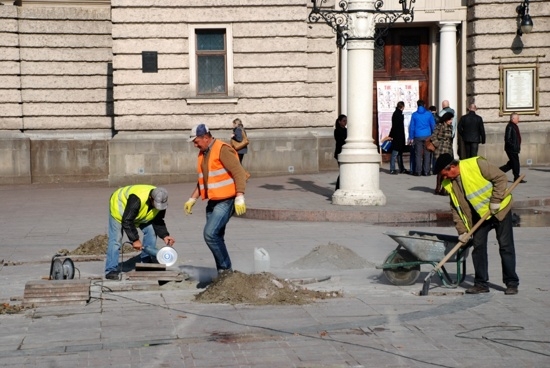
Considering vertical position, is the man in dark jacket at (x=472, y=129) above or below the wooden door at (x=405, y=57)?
below

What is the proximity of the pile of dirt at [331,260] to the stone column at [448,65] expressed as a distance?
14.7 metres

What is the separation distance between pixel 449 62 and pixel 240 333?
1937cm

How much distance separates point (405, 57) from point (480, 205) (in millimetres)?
17999

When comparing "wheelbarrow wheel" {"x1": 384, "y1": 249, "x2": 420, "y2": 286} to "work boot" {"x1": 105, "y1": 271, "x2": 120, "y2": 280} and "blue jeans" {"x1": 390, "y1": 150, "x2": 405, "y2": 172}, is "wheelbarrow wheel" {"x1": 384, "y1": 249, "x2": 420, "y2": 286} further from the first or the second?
"blue jeans" {"x1": 390, "y1": 150, "x2": 405, "y2": 172}

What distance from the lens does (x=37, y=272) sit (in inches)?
523

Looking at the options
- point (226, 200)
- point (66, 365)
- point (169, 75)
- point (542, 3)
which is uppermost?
point (542, 3)

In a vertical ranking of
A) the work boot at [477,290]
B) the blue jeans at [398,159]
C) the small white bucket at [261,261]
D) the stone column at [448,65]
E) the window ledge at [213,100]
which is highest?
the stone column at [448,65]

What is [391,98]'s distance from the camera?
92.1 feet

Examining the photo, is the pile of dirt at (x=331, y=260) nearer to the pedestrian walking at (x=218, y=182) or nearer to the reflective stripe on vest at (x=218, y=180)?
the pedestrian walking at (x=218, y=182)

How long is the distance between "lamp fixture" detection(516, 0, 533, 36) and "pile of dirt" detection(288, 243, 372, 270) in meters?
14.4

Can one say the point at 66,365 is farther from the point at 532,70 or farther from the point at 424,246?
the point at 532,70

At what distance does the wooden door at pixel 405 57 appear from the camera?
93.7 feet

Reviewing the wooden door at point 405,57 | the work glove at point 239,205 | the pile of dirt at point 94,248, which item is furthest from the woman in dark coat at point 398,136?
the work glove at point 239,205

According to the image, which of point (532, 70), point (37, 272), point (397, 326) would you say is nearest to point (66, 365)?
point (397, 326)
